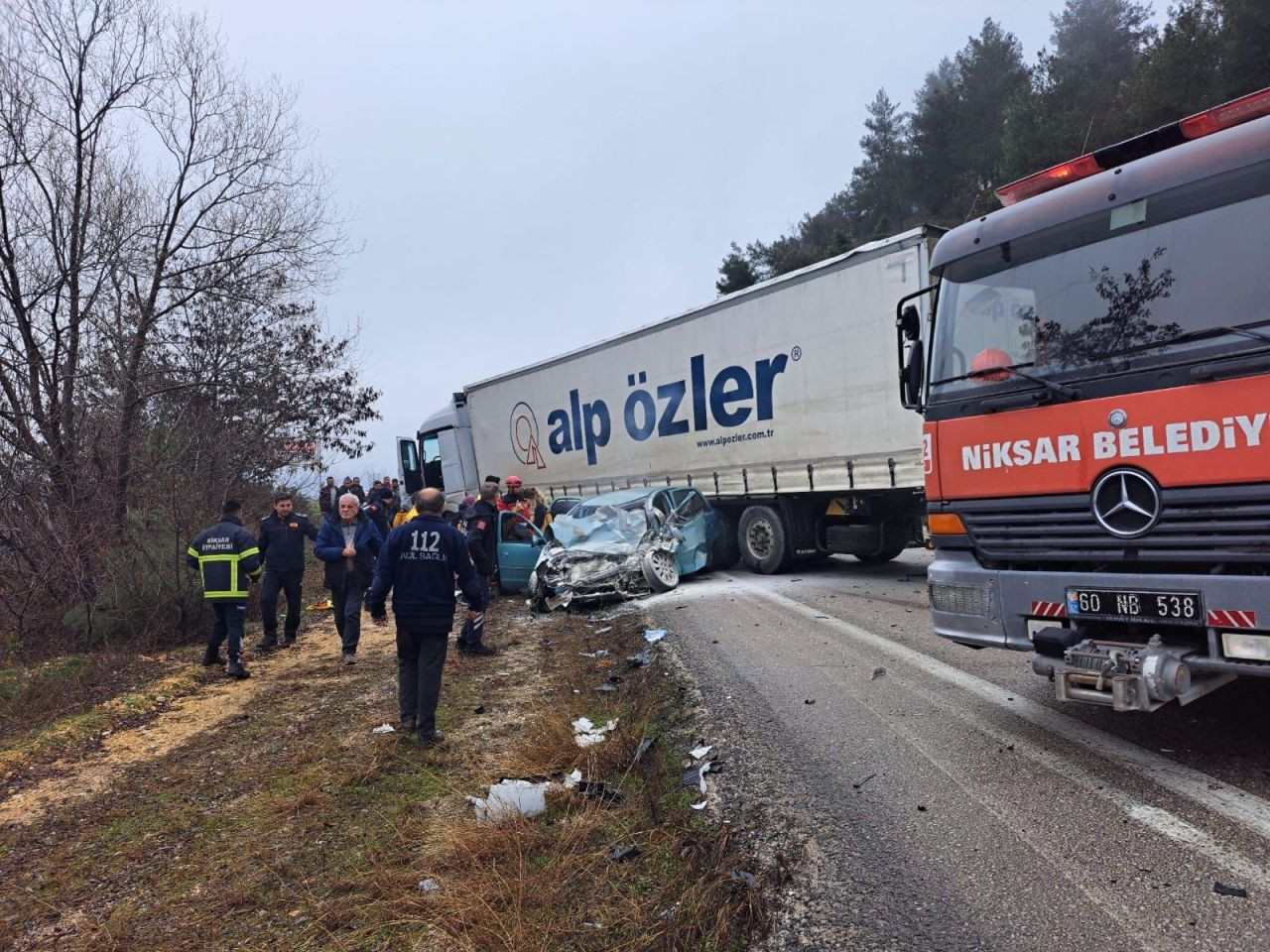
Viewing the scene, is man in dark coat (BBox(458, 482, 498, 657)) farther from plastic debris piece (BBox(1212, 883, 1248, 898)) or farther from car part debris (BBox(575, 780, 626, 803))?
plastic debris piece (BBox(1212, 883, 1248, 898))

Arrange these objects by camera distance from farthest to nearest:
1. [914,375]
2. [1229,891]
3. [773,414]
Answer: [773,414], [914,375], [1229,891]

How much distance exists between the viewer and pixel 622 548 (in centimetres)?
1038

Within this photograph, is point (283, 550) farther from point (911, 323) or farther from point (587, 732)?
point (911, 323)

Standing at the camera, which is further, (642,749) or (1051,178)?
(642,749)

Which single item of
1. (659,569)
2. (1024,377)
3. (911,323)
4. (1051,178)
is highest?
(1051,178)

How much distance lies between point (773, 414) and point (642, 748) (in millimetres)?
7240

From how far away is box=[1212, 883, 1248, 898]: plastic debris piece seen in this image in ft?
8.50

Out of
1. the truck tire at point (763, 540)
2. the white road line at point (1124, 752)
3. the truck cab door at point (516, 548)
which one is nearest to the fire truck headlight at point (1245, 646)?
the white road line at point (1124, 752)

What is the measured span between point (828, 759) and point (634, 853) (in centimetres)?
126

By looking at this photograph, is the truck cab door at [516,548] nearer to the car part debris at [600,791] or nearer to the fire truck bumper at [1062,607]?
the car part debris at [600,791]

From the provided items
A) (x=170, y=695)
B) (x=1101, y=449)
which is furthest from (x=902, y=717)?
(x=170, y=695)

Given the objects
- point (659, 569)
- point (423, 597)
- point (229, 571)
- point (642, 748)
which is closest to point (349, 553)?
point (229, 571)

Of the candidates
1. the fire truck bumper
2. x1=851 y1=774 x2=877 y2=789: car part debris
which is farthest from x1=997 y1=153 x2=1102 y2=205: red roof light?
x1=851 y1=774 x2=877 y2=789: car part debris

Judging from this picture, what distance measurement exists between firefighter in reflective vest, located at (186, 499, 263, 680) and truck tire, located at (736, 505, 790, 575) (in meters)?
6.78
